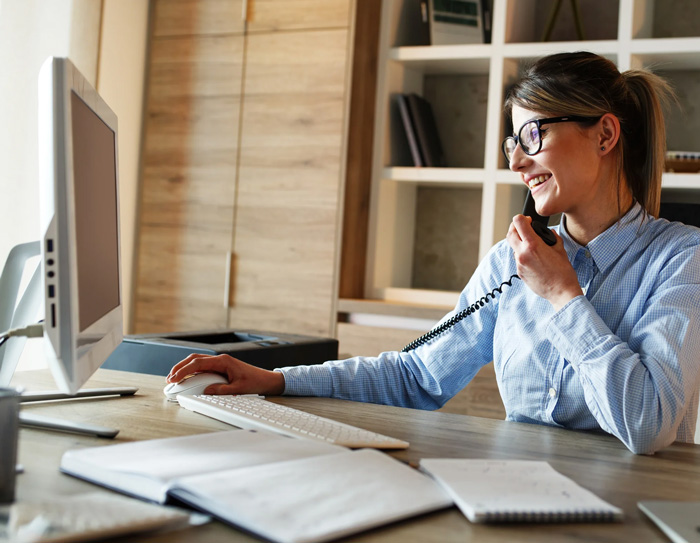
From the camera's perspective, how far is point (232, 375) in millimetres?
1408

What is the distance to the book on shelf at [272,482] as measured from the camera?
0.72m

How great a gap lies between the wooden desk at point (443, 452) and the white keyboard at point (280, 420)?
19 millimetres

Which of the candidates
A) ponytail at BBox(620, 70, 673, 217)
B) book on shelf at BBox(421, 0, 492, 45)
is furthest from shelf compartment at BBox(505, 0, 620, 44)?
ponytail at BBox(620, 70, 673, 217)

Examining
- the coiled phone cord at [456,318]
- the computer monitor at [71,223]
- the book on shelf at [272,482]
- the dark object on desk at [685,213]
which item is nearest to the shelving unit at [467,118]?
the dark object on desk at [685,213]

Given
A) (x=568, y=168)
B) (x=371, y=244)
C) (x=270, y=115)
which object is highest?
(x=270, y=115)

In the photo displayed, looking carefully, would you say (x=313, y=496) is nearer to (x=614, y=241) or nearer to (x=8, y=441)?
(x=8, y=441)

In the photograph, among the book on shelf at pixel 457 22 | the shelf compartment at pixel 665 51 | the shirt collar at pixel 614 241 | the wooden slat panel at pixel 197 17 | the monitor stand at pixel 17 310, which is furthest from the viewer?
the wooden slat panel at pixel 197 17

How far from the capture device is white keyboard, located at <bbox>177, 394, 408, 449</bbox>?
106cm

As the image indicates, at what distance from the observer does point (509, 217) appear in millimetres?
3271

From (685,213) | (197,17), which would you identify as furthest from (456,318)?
(197,17)

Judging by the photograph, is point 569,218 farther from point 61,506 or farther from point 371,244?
point 371,244

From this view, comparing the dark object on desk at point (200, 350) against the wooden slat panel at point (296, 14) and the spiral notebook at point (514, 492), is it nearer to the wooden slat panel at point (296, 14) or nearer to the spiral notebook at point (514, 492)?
the spiral notebook at point (514, 492)

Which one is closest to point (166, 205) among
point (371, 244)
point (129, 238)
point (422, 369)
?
point (129, 238)

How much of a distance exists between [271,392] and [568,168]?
0.71 m
